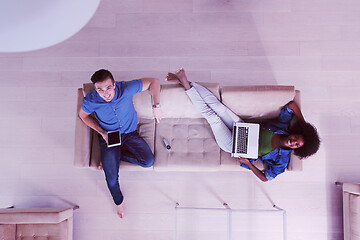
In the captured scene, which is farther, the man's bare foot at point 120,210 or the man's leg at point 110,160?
the man's bare foot at point 120,210

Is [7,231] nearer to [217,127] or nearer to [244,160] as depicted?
[217,127]

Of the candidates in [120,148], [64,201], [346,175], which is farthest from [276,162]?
[64,201]

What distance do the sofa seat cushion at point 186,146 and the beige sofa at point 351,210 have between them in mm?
1298

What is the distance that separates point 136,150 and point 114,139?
24 centimetres

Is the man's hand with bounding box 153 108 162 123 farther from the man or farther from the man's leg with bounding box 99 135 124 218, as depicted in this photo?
the man's leg with bounding box 99 135 124 218

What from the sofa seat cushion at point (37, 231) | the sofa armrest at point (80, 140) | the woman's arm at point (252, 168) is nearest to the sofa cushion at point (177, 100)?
the woman's arm at point (252, 168)

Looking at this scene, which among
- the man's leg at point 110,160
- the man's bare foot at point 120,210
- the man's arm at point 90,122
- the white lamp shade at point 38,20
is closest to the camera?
the white lamp shade at point 38,20

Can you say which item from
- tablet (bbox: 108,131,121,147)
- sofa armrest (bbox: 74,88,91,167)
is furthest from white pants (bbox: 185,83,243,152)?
sofa armrest (bbox: 74,88,91,167)

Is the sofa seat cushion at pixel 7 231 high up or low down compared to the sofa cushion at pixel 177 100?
down

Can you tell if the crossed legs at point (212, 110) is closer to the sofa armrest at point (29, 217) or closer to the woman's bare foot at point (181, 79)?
the woman's bare foot at point (181, 79)

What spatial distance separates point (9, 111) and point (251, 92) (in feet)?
8.57

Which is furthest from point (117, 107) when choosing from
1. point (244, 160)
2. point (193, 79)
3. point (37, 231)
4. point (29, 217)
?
point (37, 231)

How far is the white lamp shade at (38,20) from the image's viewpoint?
0.44 m

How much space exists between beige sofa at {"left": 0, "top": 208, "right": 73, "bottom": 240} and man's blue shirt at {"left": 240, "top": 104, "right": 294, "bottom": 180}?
69.6 inches
